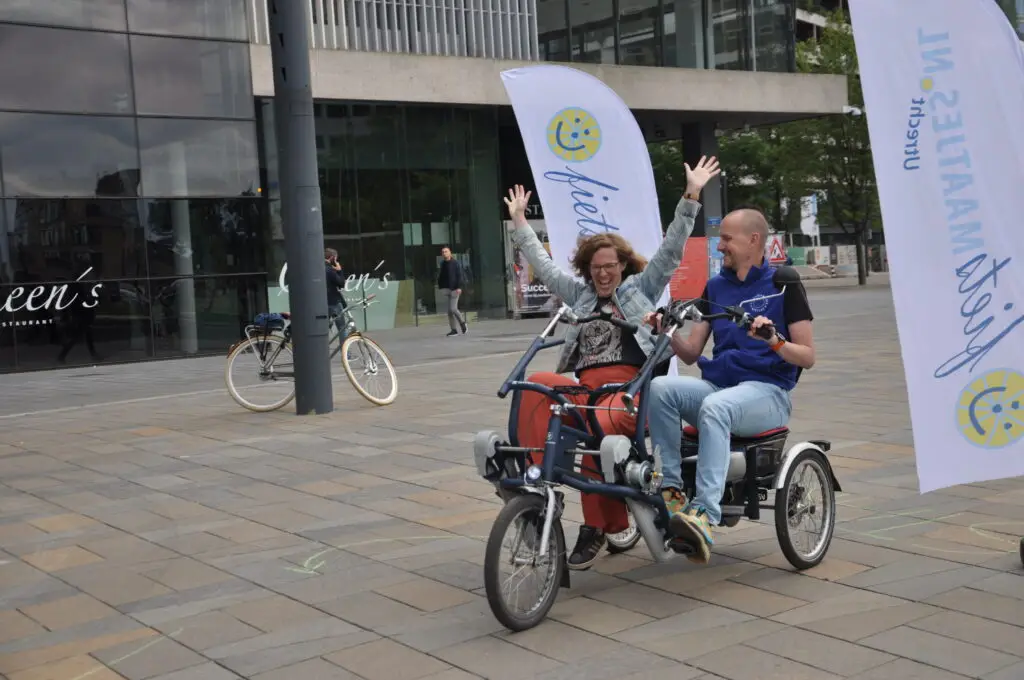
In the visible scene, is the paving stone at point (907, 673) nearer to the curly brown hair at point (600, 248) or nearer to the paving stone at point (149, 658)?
the curly brown hair at point (600, 248)

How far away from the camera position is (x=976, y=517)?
6.04 metres

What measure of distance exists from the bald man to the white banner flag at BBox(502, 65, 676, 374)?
2.29 metres

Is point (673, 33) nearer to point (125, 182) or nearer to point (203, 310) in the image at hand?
point (203, 310)

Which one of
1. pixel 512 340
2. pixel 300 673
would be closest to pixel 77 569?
pixel 300 673

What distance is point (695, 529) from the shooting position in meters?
4.77

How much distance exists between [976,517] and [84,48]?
60.9ft

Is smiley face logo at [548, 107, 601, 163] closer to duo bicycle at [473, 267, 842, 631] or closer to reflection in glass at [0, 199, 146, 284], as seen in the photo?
duo bicycle at [473, 267, 842, 631]

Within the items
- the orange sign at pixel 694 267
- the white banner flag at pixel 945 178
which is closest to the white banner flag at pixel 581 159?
the white banner flag at pixel 945 178

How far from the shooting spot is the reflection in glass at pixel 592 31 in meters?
30.3

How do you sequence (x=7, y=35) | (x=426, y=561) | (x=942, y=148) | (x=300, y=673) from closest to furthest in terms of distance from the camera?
(x=300, y=673)
(x=942, y=148)
(x=426, y=561)
(x=7, y=35)

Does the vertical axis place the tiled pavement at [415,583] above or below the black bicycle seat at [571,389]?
below

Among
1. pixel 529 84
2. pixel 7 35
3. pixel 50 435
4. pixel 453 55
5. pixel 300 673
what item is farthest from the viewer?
pixel 453 55

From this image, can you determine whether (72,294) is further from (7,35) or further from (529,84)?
(529,84)

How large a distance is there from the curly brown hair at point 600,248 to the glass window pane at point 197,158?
1725 centimetres
